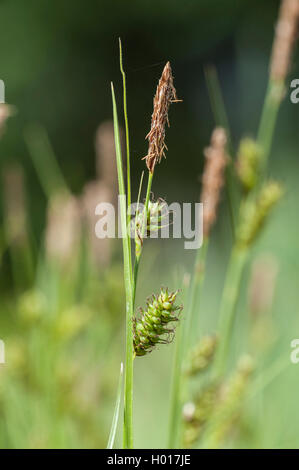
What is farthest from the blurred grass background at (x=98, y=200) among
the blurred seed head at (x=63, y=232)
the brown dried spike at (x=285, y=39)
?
the brown dried spike at (x=285, y=39)

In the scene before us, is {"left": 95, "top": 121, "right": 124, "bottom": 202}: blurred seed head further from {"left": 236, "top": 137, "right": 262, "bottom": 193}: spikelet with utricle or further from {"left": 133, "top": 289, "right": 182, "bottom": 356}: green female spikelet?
{"left": 133, "top": 289, "right": 182, "bottom": 356}: green female spikelet

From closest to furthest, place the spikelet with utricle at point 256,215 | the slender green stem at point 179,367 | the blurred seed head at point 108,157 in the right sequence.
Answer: the slender green stem at point 179,367 < the spikelet with utricle at point 256,215 < the blurred seed head at point 108,157

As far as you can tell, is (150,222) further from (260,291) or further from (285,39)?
(260,291)

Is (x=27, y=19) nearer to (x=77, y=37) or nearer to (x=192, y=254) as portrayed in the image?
(x=77, y=37)

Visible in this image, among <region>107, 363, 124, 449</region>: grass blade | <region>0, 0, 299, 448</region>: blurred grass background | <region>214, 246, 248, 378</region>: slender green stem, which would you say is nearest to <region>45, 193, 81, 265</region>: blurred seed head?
<region>0, 0, 299, 448</region>: blurred grass background

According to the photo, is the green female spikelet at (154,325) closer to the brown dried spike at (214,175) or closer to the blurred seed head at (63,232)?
the brown dried spike at (214,175)
